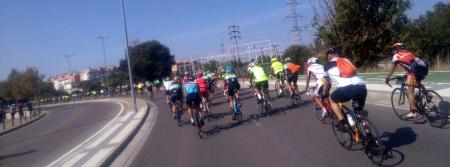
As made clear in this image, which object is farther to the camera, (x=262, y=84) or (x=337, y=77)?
(x=262, y=84)

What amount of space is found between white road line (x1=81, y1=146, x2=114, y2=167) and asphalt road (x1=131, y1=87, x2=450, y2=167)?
0.77 meters

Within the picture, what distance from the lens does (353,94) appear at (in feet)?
24.3

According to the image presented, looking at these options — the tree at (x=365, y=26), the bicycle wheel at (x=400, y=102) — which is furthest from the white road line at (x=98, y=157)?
the tree at (x=365, y=26)

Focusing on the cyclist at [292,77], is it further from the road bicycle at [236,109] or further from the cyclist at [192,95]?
the cyclist at [192,95]

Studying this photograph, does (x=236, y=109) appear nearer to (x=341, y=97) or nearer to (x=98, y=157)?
(x=98, y=157)

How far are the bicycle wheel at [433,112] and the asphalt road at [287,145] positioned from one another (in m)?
0.19

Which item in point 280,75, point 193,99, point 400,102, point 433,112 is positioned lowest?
point 433,112

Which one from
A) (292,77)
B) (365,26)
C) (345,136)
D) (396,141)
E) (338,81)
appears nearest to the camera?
(338,81)

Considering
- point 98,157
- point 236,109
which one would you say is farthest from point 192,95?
point 98,157

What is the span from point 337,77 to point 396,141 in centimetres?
170

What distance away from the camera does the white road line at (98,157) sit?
1017 cm

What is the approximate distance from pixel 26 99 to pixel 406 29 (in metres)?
59.8

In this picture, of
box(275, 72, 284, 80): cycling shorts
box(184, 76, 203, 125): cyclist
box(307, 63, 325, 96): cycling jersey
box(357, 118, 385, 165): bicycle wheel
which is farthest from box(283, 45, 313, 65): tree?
box(357, 118, 385, 165): bicycle wheel

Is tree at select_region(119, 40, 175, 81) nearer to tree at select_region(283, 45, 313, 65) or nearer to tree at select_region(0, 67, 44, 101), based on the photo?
tree at select_region(0, 67, 44, 101)
